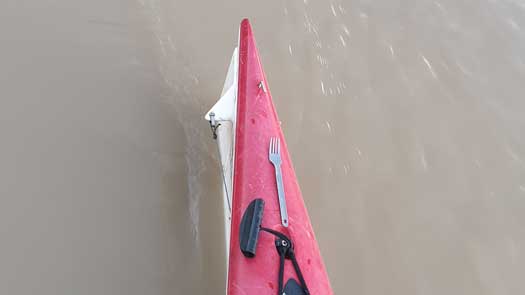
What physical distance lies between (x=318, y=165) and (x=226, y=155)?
0.66 metres

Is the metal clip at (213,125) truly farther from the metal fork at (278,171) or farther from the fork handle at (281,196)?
the fork handle at (281,196)

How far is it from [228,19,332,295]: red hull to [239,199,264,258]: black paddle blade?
0.04 metres

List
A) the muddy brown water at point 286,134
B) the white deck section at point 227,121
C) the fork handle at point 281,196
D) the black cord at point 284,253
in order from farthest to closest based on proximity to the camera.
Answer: the white deck section at point 227,121 → the muddy brown water at point 286,134 → the fork handle at point 281,196 → the black cord at point 284,253

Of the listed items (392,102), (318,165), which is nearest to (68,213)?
(318,165)

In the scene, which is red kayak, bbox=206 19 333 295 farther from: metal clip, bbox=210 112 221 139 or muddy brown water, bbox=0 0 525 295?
muddy brown water, bbox=0 0 525 295

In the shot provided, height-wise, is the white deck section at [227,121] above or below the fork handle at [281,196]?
above

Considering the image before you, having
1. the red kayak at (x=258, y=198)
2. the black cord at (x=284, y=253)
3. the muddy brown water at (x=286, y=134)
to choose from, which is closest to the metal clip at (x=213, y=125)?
the red kayak at (x=258, y=198)

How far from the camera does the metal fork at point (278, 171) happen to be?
8.34 feet

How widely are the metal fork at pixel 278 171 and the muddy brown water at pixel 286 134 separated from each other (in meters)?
0.48

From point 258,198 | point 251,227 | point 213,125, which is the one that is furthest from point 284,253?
point 213,125

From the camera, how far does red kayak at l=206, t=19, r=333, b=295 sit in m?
Answer: 2.34

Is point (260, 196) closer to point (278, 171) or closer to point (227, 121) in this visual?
point (278, 171)

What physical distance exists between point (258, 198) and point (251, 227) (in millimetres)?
199

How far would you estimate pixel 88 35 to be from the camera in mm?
3328
